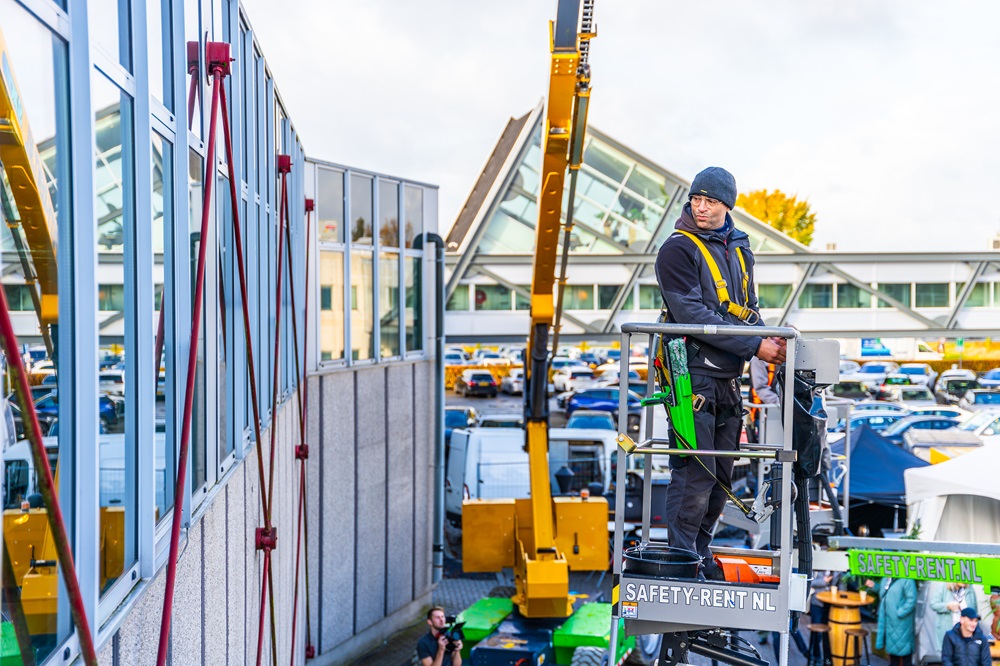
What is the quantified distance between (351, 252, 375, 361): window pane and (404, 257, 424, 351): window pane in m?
1.33

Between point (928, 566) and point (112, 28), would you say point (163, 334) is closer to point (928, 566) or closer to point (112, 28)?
point (112, 28)

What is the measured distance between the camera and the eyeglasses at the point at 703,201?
557 cm

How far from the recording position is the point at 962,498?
1385 cm

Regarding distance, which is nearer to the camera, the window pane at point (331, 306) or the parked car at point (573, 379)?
the window pane at point (331, 306)

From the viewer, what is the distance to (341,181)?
1495 centimetres

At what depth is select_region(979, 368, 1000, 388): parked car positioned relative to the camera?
1891 inches

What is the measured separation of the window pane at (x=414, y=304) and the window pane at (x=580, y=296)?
36.2 ft

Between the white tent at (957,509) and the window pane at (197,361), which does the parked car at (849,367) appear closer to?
the white tent at (957,509)

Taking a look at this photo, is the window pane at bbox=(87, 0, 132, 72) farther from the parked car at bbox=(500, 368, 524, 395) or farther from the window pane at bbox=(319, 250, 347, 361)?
the parked car at bbox=(500, 368, 524, 395)

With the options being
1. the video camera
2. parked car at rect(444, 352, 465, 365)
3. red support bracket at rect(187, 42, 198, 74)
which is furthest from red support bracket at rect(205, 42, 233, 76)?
parked car at rect(444, 352, 465, 365)

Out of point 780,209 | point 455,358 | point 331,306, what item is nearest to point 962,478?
point 331,306

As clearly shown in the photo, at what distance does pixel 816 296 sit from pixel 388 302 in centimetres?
1649

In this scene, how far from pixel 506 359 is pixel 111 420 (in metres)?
52.0

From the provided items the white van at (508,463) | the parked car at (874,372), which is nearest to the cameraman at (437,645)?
the white van at (508,463)
